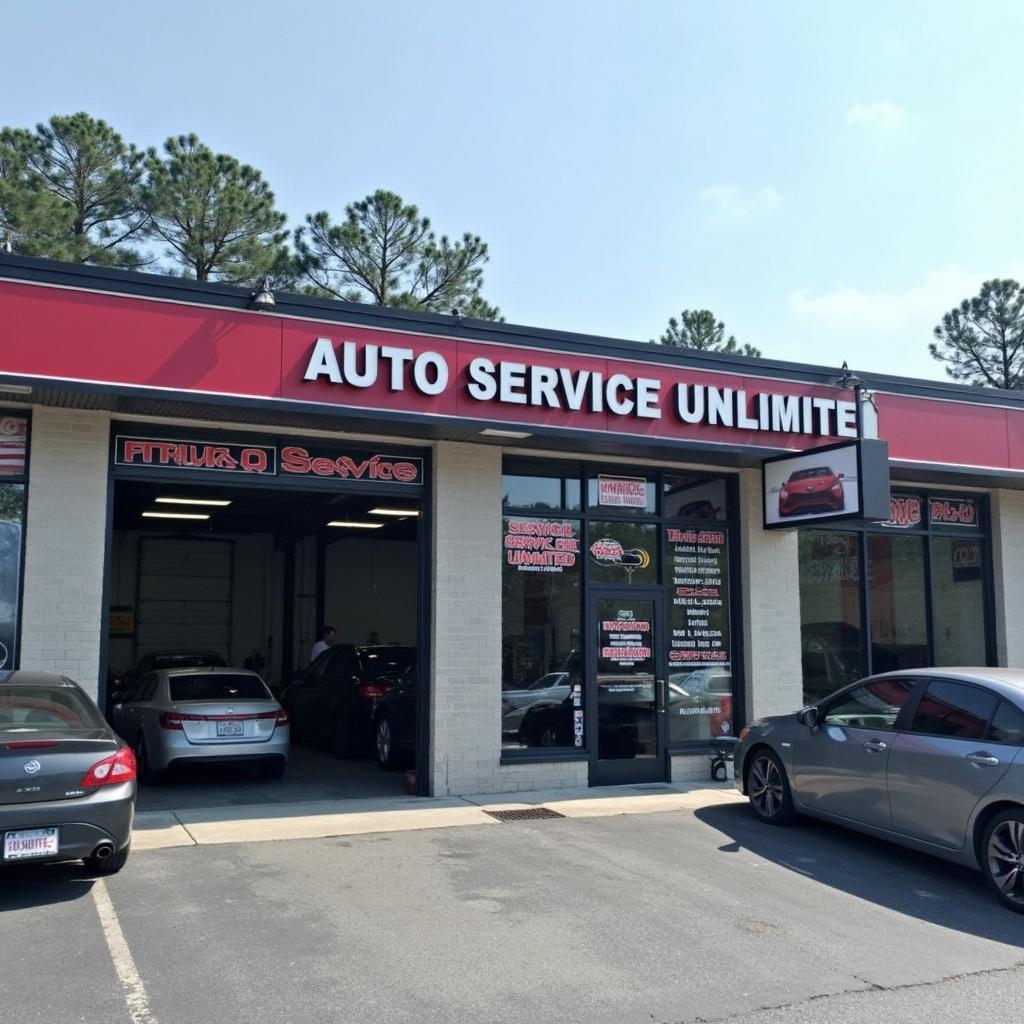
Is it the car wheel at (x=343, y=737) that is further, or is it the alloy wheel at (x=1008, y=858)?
the car wheel at (x=343, y=737)

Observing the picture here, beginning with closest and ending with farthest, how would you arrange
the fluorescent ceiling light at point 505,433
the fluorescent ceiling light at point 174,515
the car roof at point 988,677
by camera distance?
the car roof at point 988,677 < the fluorescent ceiling light at point 505,433 < the fluorescent ceiling light at point 174,515

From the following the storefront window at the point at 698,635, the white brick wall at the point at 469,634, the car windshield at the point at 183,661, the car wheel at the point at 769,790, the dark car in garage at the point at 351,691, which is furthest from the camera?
the car windshield at the point at 183,661

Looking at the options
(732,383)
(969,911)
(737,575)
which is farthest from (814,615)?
(969,911)

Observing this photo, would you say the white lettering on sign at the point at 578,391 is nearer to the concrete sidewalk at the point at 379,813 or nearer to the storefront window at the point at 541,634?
the storefront window at the point at 541,634

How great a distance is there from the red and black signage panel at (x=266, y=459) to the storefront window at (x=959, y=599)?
25.2ft

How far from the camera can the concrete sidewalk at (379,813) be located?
Answer: 9039 millimetres

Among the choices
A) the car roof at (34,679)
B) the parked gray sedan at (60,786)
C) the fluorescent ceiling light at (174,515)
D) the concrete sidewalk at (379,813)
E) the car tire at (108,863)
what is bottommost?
the concrete sidewalk at (379,813)

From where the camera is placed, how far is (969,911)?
23.4 ft

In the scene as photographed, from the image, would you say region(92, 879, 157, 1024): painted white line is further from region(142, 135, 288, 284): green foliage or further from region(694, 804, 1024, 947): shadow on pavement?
region(142, 135, 288, 284): green foliage

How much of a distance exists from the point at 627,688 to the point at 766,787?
267 cm

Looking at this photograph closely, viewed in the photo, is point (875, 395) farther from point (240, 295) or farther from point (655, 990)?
point (655, 990)

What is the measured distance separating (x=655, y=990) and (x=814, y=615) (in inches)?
342

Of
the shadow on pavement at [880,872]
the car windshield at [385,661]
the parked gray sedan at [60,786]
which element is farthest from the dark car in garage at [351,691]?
the parked gray sedan at [60,786]

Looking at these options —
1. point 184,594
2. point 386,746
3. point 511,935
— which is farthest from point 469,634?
point 184,594
